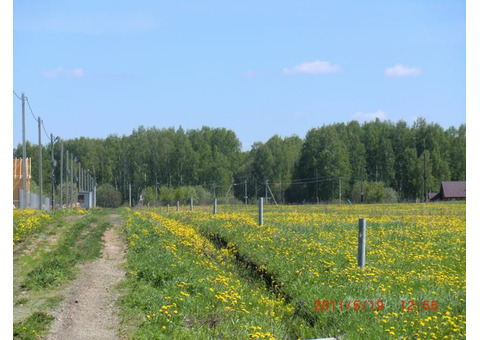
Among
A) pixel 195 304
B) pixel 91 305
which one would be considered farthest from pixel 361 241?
pixel 91 305

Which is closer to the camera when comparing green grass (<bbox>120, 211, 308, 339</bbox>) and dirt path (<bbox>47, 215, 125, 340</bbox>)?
green grass (<bbox>120, 211, 308, 339</bbox>)

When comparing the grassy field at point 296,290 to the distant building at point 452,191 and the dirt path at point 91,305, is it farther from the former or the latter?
the distant building at point 452,191

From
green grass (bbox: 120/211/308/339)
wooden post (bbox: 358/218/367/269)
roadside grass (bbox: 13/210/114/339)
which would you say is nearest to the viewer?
green grass (bbox: 120/211/308/339)

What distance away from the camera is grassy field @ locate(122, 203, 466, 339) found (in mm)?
7996

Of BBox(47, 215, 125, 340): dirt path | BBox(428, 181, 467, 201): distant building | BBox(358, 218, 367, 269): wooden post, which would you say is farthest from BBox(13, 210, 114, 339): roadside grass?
BBox(428, 181, 467, 201): distant building

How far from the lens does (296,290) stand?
10500 millimetres

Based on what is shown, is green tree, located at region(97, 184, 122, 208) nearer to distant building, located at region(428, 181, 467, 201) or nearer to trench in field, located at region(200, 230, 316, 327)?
distant building, located at region(428, 181, 467, 201)

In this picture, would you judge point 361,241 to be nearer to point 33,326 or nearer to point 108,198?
point 33,326

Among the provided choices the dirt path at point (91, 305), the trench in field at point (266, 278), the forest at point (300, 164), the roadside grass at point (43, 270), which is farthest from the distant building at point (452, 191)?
the dirt path at point (91, 305)

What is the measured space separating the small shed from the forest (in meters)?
5.85

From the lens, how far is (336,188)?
87500 mm

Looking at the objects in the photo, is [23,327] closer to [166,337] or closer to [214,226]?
[166,337]

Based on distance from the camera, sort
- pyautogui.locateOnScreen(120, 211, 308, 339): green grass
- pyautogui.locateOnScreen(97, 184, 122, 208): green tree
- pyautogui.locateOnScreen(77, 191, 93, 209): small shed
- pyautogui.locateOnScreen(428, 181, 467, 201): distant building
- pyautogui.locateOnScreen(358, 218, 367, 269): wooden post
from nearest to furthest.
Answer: pyautogui.locateOnScreen(120, 211, 308, 339): green grass, pyautogui.locateOnScreen(358, 218, 367, 269): wooden post, pyautogui.locateOnScreen(77, 191, 93, 209): small shed, pyautogui.locateOnScreen(428, 181, 467, 201): distant building, pyautogui.locateOnScreen(97, 184, 122, 208): green tree
